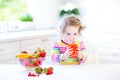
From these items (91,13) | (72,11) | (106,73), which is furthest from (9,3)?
(106,73)

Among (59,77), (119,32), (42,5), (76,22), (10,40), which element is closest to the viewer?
(59,77)

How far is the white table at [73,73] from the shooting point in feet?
4.49

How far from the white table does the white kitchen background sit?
4.31 feet

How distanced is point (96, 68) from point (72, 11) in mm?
2353

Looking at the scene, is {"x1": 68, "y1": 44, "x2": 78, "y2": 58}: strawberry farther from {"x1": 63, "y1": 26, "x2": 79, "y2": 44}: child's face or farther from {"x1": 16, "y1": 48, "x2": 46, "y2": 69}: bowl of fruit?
{"x1": 16, "y1": 48, "x2": 46, "y2": 69}: bowl of fruit

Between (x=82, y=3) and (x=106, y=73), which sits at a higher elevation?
(x=82, y=3)

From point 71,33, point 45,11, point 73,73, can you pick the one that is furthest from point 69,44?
point 45,11

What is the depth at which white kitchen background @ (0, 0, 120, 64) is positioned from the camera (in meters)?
2.96

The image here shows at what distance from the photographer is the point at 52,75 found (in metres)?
1.42

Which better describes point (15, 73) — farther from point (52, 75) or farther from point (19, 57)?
point (52, 75)

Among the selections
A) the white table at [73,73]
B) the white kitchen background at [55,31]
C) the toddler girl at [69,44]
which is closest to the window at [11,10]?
the white kitchen background at [55,31]

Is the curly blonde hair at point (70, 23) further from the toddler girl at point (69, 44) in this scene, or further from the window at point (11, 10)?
the window at point (11, 10)

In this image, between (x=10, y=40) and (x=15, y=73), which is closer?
(x=15, y=73)

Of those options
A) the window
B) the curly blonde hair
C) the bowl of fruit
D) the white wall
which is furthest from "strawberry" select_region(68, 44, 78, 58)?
the white wall
